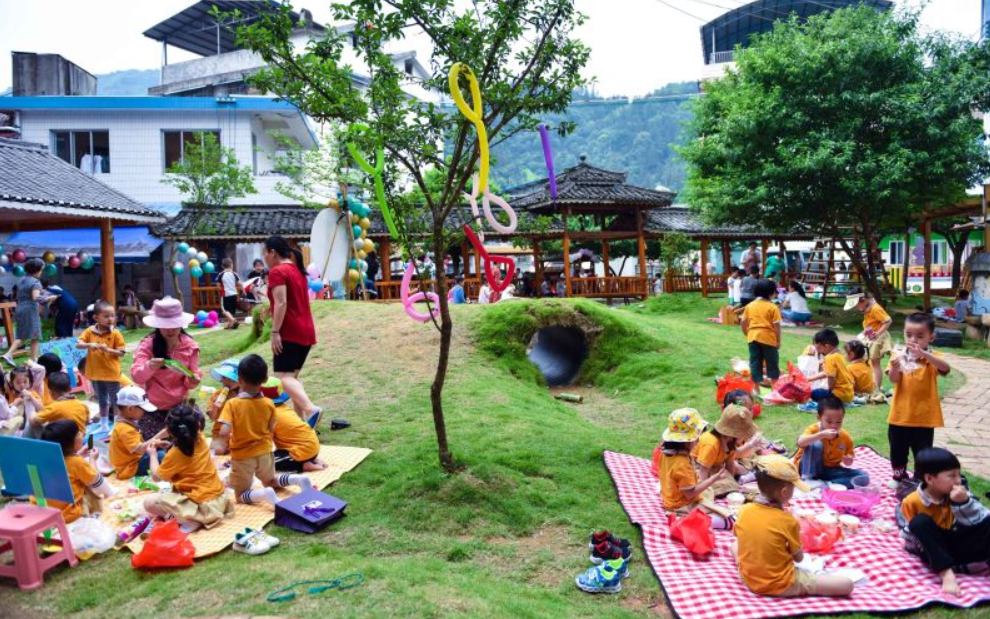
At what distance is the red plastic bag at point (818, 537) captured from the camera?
4.80 meters

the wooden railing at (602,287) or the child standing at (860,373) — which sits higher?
the wooden railing at (602,287)

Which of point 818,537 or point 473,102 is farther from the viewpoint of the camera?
point 473,102

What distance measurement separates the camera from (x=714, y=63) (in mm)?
45875

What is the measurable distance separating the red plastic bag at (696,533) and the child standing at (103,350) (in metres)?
5.77

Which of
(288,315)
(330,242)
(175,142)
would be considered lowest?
(288,315)

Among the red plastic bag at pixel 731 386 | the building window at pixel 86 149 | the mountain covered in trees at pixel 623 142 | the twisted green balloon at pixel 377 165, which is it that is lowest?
the red plastic bag at pixel 731 386

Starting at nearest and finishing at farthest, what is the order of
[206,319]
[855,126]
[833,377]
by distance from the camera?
[833,377] < [855,126] < [206,319]

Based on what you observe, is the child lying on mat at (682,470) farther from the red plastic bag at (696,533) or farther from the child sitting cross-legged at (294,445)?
the child sitting cross-legged at (294,445)

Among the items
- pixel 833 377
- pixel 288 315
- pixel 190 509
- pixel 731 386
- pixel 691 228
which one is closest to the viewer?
pixel 190 509

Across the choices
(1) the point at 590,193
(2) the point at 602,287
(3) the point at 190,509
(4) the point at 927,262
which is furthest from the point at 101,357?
(4) the point at 927,262

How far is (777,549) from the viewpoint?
4.19 meters

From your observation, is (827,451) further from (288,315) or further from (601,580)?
(288,315)

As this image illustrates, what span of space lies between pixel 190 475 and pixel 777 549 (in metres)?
3.81

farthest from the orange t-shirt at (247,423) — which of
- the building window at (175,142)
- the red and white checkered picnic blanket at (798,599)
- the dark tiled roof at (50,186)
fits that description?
the building window at (175,142)
